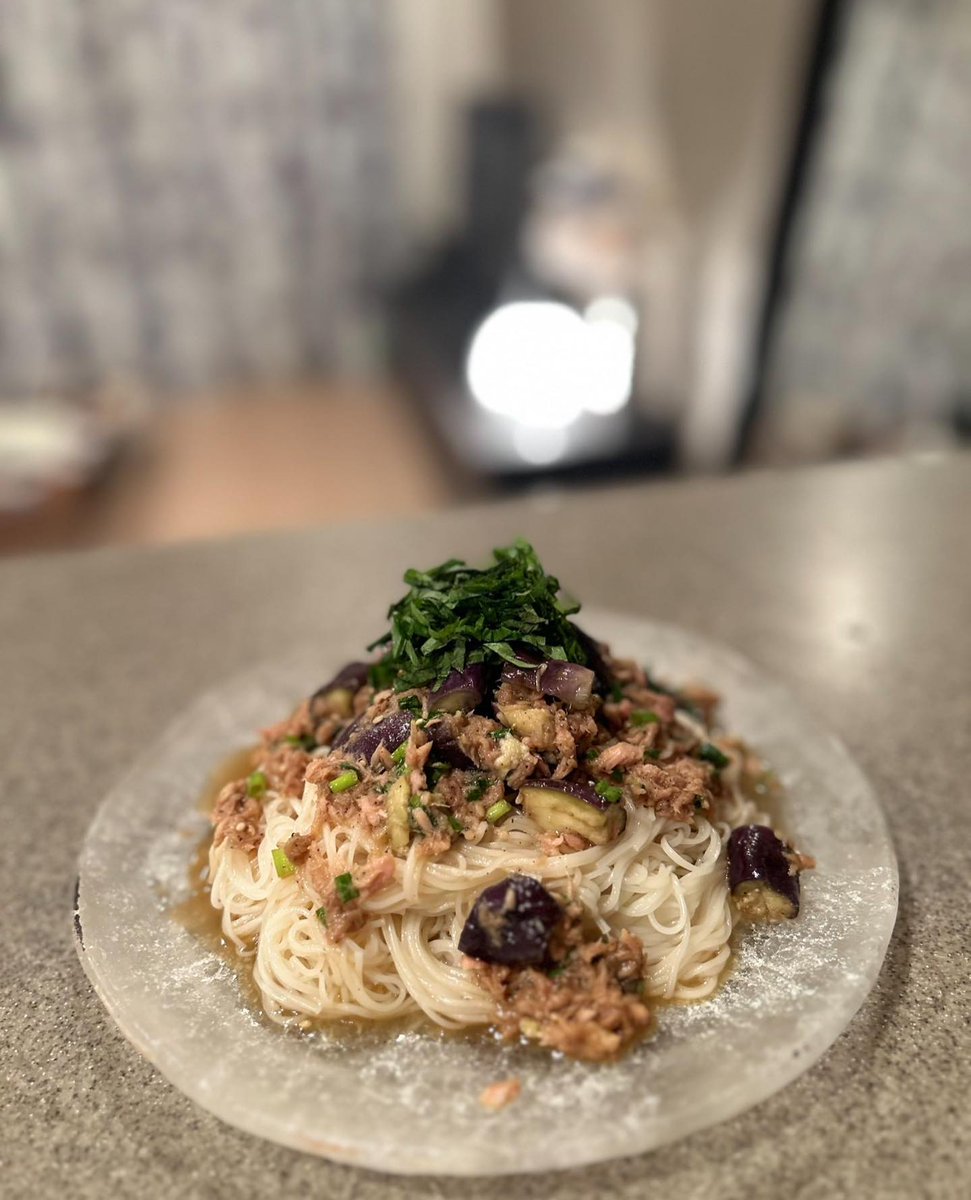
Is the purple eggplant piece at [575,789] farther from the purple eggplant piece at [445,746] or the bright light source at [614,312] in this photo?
the bright light source at [614,312]

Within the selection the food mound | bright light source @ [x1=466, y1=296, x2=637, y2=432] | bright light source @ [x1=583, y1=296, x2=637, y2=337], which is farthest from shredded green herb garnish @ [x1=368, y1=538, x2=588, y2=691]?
bright light source @ [x1=583, y1=296, x2=637, y2=337]

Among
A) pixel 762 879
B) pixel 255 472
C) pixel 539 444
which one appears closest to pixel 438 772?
pixel 762 879

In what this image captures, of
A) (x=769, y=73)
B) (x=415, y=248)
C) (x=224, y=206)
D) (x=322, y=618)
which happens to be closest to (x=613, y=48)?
(x=769, y=73)

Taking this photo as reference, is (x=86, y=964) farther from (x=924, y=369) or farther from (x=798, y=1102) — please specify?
(x=924, y=369)

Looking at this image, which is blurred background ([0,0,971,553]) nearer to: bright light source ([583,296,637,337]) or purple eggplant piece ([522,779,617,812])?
bright light source ([583,296,637,337])

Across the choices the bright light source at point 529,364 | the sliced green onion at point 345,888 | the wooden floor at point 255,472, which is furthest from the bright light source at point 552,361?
the sliced green onion at point 345,888
